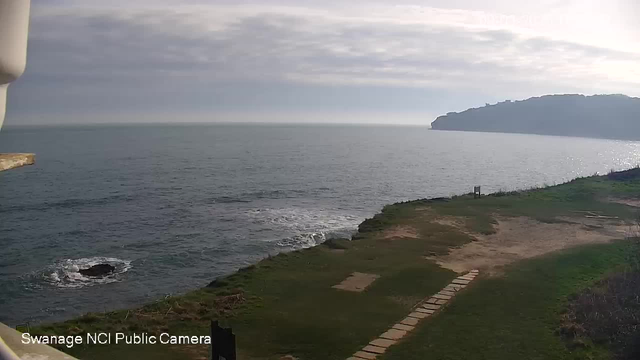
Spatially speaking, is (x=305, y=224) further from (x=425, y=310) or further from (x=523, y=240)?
(x=425, y=310)

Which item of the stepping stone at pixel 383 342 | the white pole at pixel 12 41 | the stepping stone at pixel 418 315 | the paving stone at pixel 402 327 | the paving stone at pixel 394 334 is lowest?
the stepping stone at pixel 383 342

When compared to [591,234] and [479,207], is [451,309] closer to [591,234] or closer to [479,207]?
[591,234]

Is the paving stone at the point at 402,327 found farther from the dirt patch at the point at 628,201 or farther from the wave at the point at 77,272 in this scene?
the dirt patch at the point at 628,201

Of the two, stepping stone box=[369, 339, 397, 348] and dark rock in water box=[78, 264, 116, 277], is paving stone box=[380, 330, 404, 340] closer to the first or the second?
stepping stone box=[369, 339, 397, 348]

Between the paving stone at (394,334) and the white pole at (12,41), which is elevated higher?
the white pole at (12,41)

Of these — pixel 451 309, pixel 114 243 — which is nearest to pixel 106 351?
pixel 451 309

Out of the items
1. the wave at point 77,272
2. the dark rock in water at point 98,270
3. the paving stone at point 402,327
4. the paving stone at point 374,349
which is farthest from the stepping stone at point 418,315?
the dark rock in water at point 98,270
